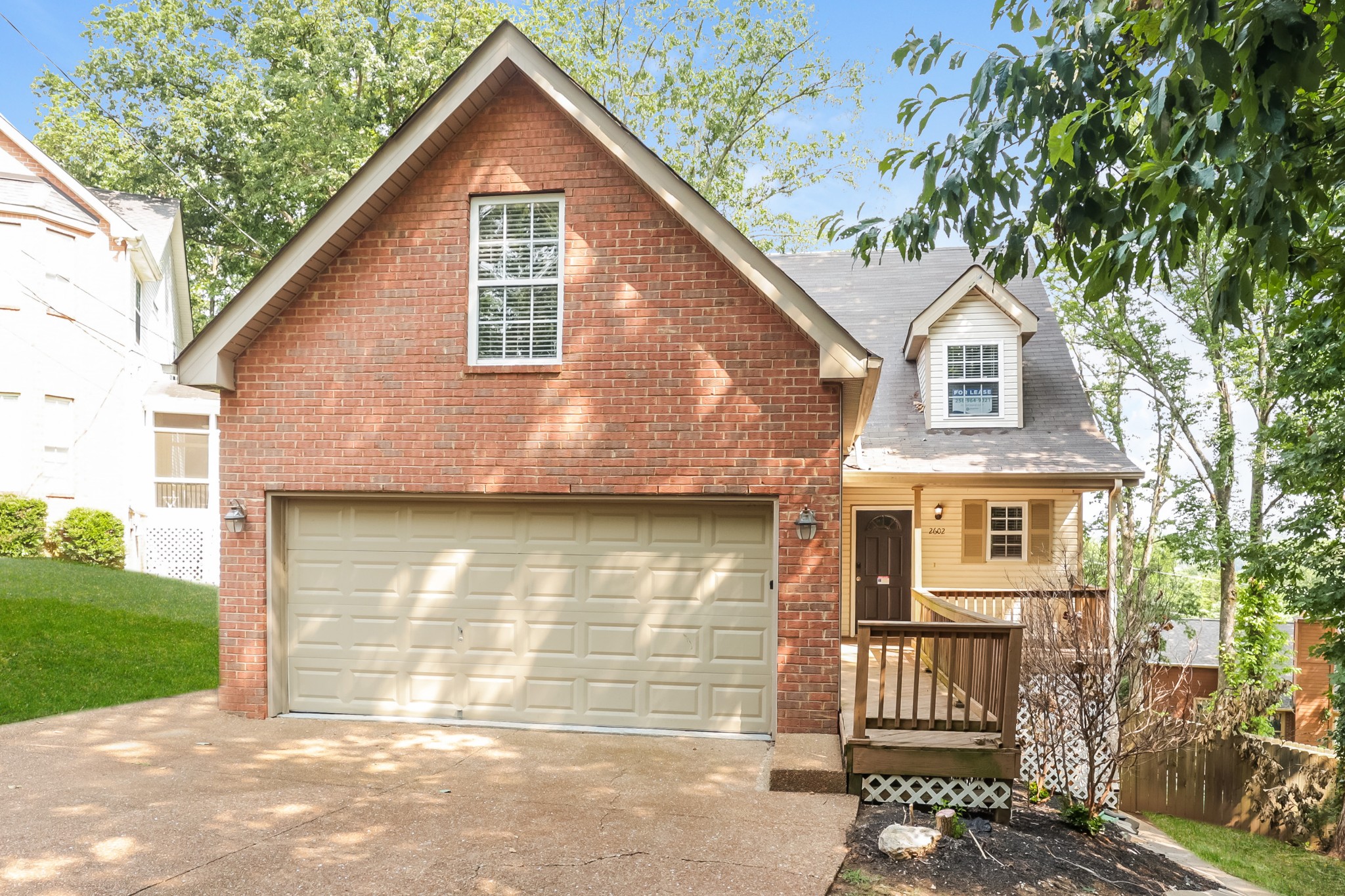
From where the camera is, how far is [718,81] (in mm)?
24156

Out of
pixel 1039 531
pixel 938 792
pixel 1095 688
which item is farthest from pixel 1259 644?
pixel 938 792

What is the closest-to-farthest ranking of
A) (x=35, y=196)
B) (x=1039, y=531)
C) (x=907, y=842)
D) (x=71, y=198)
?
(x=907, y=842)
(x=1039, y=531)
(x=35, y=196)
(x=71, y=198)

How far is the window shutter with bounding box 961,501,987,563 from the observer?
1462cm

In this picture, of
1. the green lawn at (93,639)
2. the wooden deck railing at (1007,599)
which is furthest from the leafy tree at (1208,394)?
the green lawn at (93,639)

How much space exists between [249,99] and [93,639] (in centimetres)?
1742

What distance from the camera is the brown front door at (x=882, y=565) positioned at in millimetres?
14523

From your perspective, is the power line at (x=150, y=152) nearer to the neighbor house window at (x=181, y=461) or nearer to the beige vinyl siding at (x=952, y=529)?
→ the neighbor house window at (x=181, y=461)

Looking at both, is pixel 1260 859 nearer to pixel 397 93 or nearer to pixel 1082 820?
pixel 1082 820

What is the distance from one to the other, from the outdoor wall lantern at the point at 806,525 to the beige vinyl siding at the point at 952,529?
641 cm

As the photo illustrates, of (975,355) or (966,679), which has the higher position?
(975,355)

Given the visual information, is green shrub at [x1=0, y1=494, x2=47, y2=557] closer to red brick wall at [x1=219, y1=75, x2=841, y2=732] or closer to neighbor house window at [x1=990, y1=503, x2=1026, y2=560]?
red brick wall at [x1=219, y1=75, x2=841, y2=732]

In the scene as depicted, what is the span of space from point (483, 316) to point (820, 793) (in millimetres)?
5333

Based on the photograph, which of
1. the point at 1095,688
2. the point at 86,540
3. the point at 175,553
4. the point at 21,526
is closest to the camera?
the point at 1095,688

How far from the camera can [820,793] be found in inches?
276
